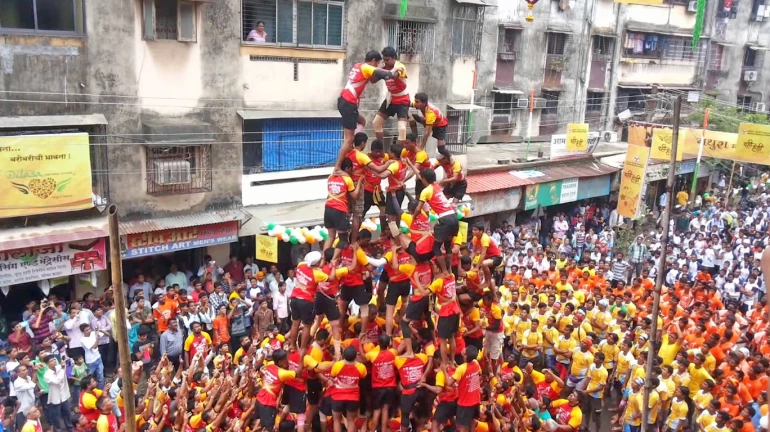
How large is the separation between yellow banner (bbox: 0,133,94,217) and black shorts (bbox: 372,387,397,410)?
24.8ft

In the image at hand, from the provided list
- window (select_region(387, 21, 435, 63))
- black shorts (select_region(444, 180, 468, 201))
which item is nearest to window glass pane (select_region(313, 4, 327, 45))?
window (select_region(387, 21, 435, 63))

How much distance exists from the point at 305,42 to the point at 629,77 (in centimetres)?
1783

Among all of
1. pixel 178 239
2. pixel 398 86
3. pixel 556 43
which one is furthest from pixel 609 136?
pixel 398 86

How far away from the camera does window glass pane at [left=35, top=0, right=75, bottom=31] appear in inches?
510

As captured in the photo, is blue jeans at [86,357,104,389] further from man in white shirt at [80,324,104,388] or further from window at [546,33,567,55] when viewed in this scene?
window at [546,33,567,55]

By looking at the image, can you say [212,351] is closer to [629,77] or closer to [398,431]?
[398,431]

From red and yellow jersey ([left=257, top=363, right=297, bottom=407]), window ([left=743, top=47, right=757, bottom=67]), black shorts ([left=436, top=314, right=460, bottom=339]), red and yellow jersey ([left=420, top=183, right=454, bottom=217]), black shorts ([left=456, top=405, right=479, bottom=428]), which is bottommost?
black shorts ([left=456, top=405, right=479, bottom=428])

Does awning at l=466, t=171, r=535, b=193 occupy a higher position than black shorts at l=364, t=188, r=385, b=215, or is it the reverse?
black shorts at l=364, t=188, r=385, b=215

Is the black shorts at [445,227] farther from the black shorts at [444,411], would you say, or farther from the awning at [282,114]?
the awning at [282,114]

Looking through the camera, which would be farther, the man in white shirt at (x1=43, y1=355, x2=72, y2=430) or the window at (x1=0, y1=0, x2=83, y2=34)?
the window at (x1=0, y1=0, x2=83, y2=34)

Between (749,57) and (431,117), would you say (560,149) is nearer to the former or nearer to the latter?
(431,117)

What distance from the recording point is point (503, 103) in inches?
1013

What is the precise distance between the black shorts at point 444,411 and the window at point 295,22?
1012 cm

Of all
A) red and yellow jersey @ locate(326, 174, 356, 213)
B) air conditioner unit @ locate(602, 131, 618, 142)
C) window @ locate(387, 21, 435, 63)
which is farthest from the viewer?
air conditioner unit @ locate(602, 131, 618, 142)
